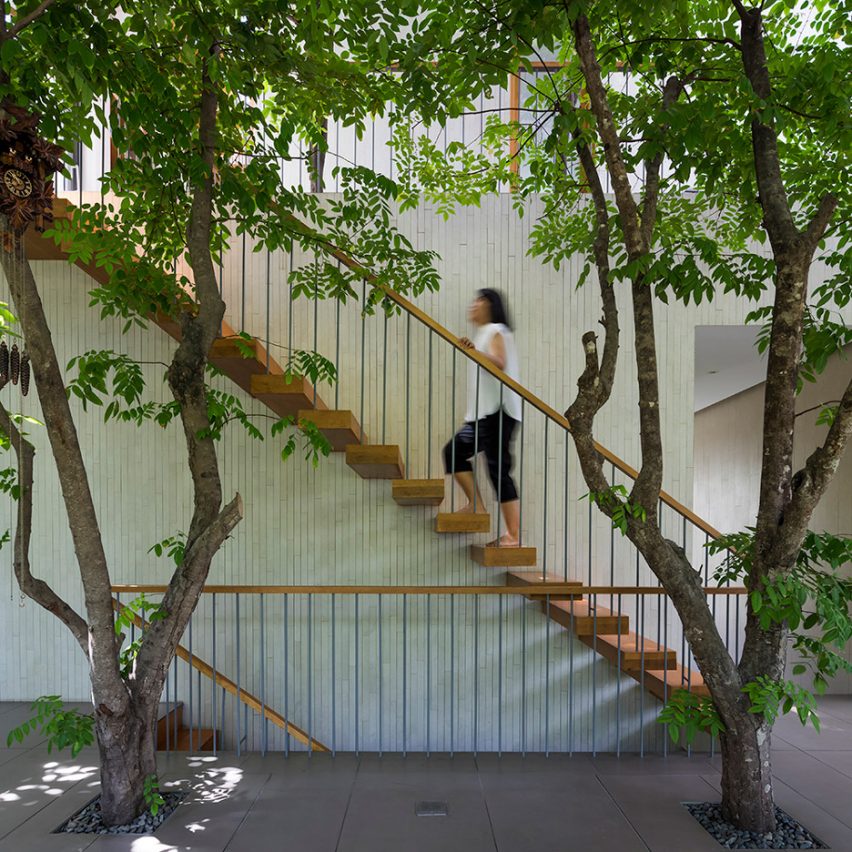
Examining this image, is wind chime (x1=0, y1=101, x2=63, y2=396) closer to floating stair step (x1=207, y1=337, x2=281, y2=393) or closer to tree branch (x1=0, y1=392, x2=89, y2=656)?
tree branch (x1=0, y1=392, x2=89, y2=656)

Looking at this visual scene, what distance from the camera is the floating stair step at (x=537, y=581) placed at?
12.6 ft

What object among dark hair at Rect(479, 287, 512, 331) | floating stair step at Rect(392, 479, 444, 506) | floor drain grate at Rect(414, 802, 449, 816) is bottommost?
floor drain grate at Rect(414, 802, 449, 816)

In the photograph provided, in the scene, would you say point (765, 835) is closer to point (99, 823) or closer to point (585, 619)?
point (585, 619)

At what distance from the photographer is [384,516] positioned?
466cm

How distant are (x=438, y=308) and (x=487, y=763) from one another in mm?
2857

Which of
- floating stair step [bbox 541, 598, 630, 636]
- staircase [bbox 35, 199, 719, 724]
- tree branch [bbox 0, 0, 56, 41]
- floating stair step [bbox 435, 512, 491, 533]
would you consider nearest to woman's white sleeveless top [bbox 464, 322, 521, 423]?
staircase [bbox 35, 199, 719, 724]

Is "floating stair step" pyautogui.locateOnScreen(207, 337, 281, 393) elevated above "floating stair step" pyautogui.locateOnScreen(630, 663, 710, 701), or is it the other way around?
"floating stair step" pyautogui.locateOnScreen(207, 337, 281, 393)

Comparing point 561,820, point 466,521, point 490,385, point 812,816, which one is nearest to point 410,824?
point 561,820

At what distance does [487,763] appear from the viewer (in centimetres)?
369

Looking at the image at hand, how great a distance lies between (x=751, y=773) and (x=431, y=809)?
54.3 inches

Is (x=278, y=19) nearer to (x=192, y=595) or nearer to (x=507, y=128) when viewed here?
(x=507, y=128)

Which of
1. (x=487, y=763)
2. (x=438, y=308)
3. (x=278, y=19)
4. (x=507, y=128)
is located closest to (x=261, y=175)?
(x=278, y=19)

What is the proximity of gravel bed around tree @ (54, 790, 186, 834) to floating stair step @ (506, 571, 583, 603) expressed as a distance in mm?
2147

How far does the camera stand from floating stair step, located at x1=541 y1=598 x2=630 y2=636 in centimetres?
384
